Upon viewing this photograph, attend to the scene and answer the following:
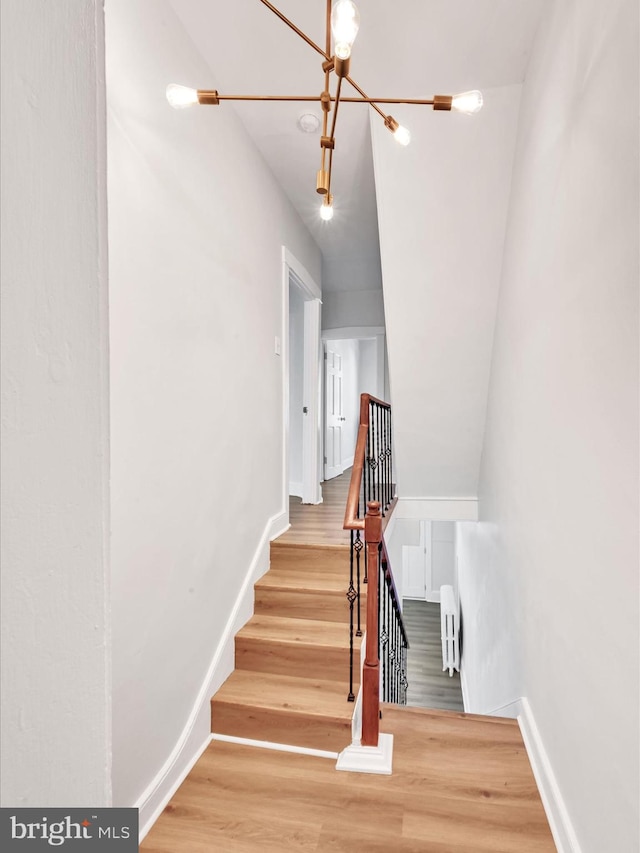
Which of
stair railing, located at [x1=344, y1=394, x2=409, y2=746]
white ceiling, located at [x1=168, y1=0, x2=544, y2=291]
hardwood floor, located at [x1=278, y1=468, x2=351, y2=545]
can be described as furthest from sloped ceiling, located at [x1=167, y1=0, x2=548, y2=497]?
hardwood floor, located at [x1=278, y1=468, x2=351, y2=545]

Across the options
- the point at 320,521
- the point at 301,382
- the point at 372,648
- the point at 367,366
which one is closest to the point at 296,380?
the point at 301,382

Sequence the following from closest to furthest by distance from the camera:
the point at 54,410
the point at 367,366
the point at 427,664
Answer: the point at 54,410 → the point at 427,664 → the point at 367,366

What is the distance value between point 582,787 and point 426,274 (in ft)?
8.65

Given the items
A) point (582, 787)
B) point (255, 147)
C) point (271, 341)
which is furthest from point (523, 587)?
point (255, 147)

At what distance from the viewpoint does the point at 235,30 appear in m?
Answer: 2.07

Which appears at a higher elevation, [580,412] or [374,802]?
[580,412]

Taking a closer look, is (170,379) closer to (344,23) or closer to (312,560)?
(344,23)

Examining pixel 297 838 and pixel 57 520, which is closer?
pixel 57 520

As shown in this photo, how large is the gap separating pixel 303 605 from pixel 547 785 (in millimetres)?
1481

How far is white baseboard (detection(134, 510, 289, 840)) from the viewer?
1.83m

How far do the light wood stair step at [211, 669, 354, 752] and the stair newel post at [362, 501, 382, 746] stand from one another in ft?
0.43

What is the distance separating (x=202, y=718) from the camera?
2.26 metres

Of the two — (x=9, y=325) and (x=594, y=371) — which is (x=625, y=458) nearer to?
(x=594, y=371)

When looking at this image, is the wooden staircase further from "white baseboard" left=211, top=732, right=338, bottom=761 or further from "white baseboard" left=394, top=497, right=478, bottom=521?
"white baseboard" left=394, top=497, right=478, bottom=521
